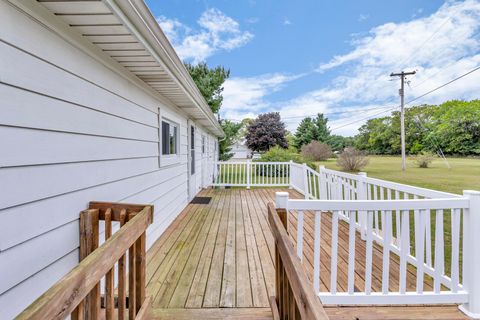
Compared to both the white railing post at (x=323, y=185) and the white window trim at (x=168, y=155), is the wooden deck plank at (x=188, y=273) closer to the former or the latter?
the white window trim at (x=168, y=155)

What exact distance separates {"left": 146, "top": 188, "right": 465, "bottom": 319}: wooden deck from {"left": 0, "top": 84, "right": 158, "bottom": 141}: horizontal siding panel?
1.51 metres

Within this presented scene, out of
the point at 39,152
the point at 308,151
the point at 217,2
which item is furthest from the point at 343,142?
the point at 39,152

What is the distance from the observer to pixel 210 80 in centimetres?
1197

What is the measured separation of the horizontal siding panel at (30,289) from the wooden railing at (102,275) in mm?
147

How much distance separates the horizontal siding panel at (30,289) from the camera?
1.08 meters

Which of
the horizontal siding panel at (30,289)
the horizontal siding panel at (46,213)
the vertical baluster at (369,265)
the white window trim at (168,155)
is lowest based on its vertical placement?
the vertical baluster at (369,265)

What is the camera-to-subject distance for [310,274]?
91.5 inches

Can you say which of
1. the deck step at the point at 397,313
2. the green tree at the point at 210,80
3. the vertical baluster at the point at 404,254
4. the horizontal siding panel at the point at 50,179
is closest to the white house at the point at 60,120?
the horizontal siding panel at the point at 50,179

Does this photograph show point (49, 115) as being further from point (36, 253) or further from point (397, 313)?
point (397, 313)

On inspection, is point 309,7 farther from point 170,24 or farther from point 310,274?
point 310,274

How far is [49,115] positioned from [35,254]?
2.60 feet

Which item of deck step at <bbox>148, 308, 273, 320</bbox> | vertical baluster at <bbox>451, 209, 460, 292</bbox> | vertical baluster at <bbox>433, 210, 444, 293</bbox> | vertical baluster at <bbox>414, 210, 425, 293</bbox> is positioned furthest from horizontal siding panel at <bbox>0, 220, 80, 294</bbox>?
vertical baluster at <bbox>451, 209, 460, 292</bbox>

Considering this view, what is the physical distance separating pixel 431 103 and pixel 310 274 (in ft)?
131

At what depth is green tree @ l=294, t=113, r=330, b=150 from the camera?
29828mm
